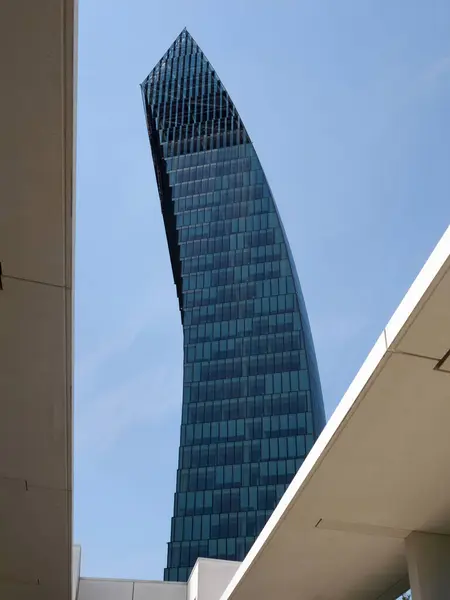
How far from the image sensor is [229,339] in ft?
256

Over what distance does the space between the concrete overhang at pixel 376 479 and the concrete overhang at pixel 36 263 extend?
5.44 ft

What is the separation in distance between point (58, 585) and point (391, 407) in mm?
5715

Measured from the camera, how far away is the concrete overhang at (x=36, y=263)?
2.97 metres

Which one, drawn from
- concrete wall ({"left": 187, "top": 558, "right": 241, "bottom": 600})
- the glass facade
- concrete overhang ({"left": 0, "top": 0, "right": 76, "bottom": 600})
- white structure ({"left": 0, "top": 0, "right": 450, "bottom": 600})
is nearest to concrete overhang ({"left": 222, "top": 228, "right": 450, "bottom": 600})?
white structure ({"left": 0, "top": 0, "right": 450, "bottom": 600})

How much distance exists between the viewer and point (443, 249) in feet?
10.8

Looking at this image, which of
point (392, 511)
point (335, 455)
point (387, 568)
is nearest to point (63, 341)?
point (335, 455)

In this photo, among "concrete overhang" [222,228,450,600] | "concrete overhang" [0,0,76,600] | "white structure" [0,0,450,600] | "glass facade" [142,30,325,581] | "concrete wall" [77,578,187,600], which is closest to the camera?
"concrete overhang" [0,0,76,600]

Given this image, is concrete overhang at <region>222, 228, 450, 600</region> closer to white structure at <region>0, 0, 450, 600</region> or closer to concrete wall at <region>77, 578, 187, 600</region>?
white structure at <region>0, 0, 450, 600</region>

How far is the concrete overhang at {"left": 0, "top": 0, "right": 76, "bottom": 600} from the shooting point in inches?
117

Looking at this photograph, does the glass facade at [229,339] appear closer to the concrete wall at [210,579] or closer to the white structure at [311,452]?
the concrete wall at [210,579]

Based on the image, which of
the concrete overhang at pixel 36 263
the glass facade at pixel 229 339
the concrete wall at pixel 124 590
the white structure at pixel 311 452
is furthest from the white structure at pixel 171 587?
the glass facade at pixel 229 339

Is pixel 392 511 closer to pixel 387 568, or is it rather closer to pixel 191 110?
pixel 387 568

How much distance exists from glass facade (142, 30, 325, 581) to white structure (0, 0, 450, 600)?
61.2m

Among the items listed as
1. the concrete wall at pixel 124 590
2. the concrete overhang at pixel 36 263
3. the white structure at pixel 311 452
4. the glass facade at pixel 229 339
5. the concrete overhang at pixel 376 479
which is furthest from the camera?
the glass facade at pixel 229 339
